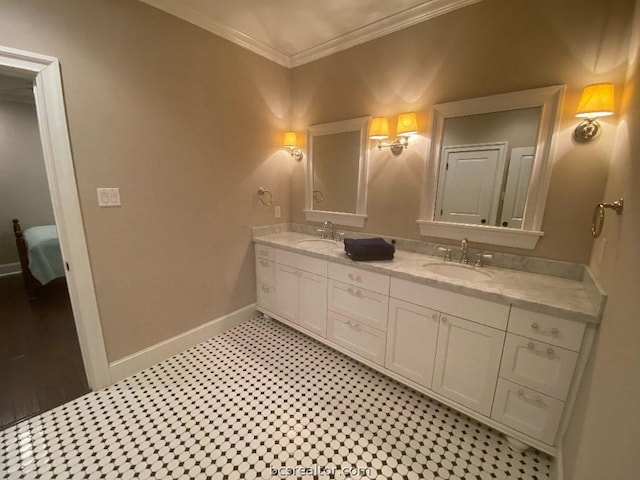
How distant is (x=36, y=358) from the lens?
6.70ft

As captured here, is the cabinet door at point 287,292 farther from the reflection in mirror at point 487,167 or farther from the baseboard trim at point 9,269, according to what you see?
the baseboard trim at point 9,269

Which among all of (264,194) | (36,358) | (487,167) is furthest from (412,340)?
(36,358)

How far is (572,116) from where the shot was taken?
4.78 ft

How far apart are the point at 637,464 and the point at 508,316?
0.74m

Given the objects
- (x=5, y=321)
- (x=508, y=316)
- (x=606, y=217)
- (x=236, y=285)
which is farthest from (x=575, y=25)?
(x=5, y=321)

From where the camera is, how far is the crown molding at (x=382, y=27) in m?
1.75

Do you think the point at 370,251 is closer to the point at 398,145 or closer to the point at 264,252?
the point at 398,145

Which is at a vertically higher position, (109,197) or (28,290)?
(109,197)

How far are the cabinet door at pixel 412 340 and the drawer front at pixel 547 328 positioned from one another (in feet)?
1.25

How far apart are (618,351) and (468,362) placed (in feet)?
2.36

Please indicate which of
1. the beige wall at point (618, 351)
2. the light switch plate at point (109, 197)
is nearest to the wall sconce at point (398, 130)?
the beige wall at point (618, 351)

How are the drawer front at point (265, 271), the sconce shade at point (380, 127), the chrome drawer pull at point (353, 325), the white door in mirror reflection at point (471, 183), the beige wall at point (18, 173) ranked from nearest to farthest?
the white door in mirror reflection at point (471, 183)
the chrome drawer pull at point (353, 325)
the sconce shade at point (380, 127)
the drawer front at point (265, 271)
the beige wall at point (18, 173)

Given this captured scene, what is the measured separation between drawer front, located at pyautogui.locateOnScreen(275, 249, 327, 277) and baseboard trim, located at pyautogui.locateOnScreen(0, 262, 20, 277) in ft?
14.2

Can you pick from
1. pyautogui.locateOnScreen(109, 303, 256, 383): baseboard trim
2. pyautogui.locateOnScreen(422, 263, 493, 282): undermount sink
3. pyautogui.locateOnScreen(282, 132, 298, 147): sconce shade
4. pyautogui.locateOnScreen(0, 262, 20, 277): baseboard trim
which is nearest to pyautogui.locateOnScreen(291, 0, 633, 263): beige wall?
pyautogui.locateOnScreen(422, 263, 493, 282): undermount sink
